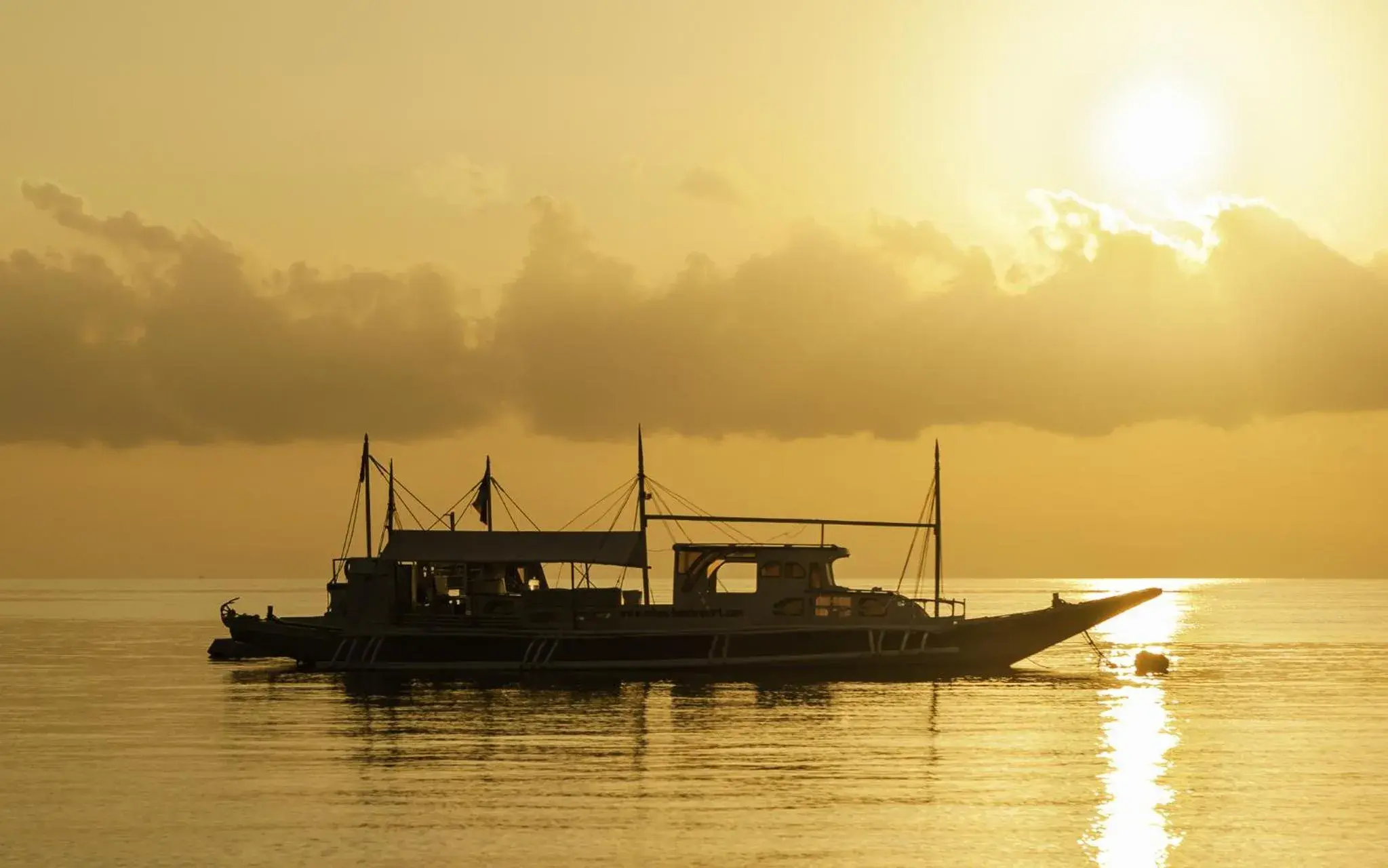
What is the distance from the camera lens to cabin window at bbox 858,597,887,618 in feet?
239

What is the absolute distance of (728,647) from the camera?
7206 centimetres

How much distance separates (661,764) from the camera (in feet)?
149

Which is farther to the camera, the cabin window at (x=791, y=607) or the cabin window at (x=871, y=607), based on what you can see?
the cabin window at (x=871, y=607)

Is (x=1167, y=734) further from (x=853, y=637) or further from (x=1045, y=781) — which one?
(x=853, y=637)

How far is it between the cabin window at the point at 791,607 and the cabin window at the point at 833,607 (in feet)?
2.13

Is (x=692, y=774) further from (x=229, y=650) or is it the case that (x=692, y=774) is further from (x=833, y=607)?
(x=229, y=650)

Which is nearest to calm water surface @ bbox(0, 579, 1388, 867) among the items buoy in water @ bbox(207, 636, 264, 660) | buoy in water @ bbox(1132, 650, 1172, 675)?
buoy in water @ bbox(1132, 650, 1172, 675)

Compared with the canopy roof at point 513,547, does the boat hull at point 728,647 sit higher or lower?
lower

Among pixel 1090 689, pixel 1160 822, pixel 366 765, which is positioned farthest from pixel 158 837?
pixel 1090 689

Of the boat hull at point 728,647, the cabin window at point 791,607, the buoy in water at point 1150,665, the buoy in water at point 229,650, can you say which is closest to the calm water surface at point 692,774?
the boat hull at point 728,647

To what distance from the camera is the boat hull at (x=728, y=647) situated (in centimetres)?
7144

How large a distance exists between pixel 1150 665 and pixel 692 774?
5132 centimetres

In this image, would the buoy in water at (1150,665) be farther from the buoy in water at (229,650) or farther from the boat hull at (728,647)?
the buoy in water at (229,650)

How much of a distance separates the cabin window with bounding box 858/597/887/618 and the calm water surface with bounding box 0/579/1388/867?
344 cm
